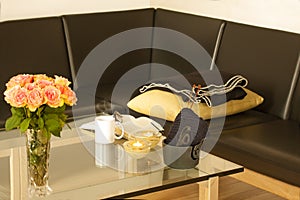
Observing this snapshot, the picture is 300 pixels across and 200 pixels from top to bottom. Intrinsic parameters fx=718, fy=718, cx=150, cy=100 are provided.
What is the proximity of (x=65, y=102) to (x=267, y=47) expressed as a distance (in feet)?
5.35

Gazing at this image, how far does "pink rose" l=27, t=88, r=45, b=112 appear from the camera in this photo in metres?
2.81

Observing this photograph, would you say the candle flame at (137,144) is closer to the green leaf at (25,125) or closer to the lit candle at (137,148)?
the lit candle at (137,148)

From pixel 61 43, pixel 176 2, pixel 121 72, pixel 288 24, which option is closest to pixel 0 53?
pixel 61 43

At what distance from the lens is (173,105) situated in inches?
153

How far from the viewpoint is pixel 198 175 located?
10.0 feet

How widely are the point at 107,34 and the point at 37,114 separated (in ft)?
6.28

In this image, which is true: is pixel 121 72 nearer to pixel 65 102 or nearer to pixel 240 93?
pixel 240 93

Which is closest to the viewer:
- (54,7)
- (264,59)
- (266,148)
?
(266,148)

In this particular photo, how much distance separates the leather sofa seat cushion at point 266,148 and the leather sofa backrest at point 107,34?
1234 millimetres

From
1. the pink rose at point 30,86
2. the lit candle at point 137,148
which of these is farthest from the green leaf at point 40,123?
the lit candle at point 137,148

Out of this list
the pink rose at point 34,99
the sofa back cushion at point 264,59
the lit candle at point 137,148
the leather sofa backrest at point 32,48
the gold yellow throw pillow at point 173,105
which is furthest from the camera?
the leather sofa backrest at point 32,48

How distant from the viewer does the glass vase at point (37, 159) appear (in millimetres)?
2898

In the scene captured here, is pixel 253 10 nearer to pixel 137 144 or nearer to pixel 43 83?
pixel 137 144

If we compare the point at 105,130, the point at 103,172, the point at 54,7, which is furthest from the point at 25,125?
the point at 54,7
